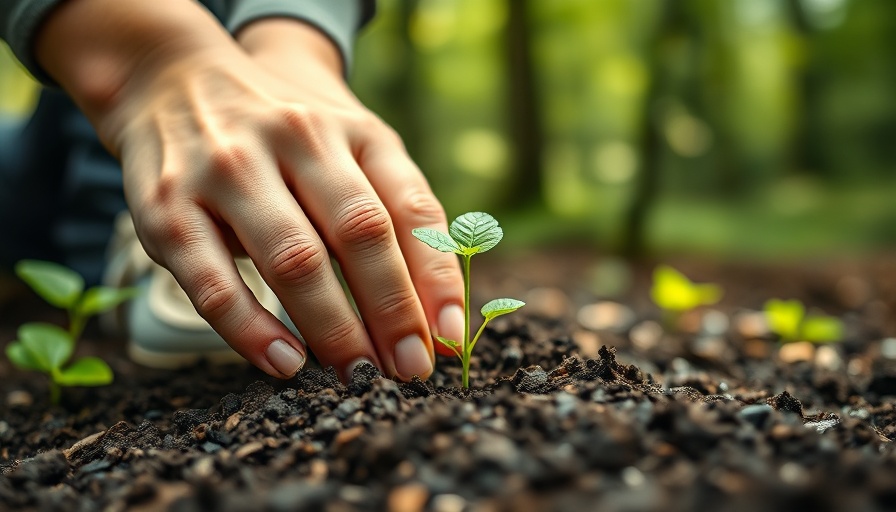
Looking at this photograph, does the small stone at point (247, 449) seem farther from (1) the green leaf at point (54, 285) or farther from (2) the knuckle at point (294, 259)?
(1) the green leaf at point (54, 285)

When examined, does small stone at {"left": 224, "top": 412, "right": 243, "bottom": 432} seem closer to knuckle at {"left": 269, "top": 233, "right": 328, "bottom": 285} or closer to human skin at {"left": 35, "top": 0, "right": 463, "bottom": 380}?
human skin at {"left": 35, "top": 0, "right": 463, "bottom": 380}

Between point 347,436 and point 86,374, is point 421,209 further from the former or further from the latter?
point 86,374

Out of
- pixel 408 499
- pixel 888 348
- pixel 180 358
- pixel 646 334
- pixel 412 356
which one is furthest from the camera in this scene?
pixel 646 334

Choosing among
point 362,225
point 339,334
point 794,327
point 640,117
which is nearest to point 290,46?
point 362,225

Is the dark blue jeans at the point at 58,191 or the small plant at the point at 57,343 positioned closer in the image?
the small plant at the point at 57,343

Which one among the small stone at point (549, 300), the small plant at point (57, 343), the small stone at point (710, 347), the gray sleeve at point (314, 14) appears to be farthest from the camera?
the small stone at point (549, 300)

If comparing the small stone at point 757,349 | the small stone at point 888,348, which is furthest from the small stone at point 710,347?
the small stone at point 888,348
